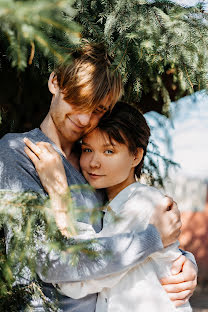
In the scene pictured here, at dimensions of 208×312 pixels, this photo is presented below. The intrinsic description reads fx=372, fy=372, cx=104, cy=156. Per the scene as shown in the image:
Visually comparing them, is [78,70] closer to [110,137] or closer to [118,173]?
[110,137]

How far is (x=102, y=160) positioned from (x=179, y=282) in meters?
0.72

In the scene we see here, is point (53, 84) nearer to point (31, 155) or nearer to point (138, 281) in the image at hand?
point (31, 155)

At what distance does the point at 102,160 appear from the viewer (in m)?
2.00

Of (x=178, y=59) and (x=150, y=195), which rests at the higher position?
(x=178, y=59)

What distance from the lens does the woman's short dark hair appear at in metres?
2.02

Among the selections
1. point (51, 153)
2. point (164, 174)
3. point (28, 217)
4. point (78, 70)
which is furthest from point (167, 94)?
point (28, 217)

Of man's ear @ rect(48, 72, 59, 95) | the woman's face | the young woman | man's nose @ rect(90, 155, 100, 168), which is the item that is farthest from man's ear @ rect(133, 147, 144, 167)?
man's ear @ rect(48, 72, 59, 95)

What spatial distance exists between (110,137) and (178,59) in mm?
540

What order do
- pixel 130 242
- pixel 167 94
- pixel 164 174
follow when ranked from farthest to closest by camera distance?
1. pixel 164 174
2. pixel 167 94
3. pixel 130 242

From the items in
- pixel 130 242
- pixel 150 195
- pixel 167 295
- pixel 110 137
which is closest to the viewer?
pixel 130 242

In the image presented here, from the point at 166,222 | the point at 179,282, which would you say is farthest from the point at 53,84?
the point at 179,282

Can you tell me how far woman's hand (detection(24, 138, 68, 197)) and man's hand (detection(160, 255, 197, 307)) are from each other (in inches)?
27.5

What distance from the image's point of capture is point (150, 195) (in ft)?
6.10

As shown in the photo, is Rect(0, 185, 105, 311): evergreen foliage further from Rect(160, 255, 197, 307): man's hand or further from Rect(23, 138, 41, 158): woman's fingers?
Rect(160, 255, 197, 307): man's hand
